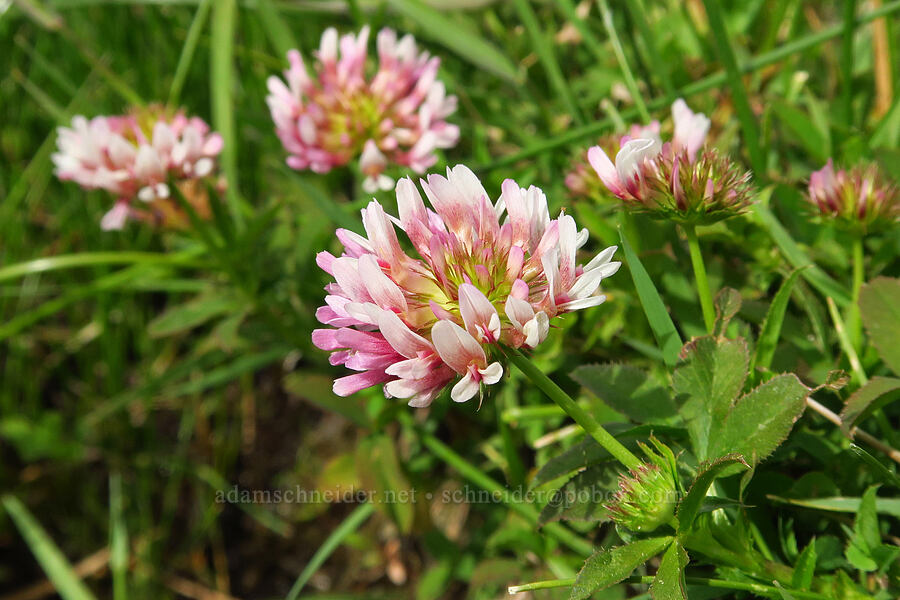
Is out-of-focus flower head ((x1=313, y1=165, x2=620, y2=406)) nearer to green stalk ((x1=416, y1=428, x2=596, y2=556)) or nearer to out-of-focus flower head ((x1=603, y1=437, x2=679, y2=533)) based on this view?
out-of-focus flower head ((x1=603, y1=437, x2=679, y2=533))

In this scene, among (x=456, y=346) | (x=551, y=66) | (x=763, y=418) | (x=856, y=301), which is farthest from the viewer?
(x=551, y=66)

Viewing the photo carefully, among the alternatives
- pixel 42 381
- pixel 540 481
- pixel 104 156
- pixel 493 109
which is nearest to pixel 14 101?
pixel 42 381

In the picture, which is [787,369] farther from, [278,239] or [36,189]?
[36,189]

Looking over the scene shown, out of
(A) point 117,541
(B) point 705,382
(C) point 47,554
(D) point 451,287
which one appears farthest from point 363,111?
(C) point 47,554

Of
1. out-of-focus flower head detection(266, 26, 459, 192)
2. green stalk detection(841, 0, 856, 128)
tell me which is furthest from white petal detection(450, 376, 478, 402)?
green stalk detection(841, 0, 856, 128)

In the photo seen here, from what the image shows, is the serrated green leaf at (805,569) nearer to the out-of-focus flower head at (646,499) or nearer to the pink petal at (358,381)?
the out-of-focus flower head at (646,499)

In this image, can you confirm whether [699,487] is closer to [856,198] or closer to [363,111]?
[856,198]
